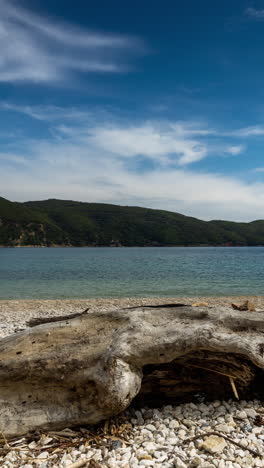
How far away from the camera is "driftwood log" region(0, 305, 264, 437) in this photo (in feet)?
17.3

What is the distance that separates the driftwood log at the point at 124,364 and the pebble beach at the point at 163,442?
24 cm

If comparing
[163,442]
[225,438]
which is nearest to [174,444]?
[163,442]

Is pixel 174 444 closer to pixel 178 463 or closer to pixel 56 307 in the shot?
pixel 178 463

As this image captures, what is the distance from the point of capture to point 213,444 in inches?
181

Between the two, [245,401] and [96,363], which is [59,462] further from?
[245,401]

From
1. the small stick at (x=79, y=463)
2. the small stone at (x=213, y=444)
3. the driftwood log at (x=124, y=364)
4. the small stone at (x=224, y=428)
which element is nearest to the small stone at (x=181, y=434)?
the small stone at (x=213, y=444)

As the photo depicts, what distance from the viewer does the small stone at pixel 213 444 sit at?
14.8 ft

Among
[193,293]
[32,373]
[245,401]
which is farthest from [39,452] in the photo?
[193,293]

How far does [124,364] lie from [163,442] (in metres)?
1.22

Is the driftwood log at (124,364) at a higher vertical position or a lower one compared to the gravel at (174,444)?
higher

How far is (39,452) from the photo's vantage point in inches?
190

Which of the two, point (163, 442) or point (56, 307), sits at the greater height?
point (163, 442)

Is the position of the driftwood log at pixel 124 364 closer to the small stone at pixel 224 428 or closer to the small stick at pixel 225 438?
the small stone at pixel 224 428

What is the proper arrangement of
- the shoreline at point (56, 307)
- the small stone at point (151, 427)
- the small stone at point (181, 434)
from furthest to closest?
the shoreline at point (56, 307) < the small stone at point (151, 427) < the small stone at point (181, 434)
